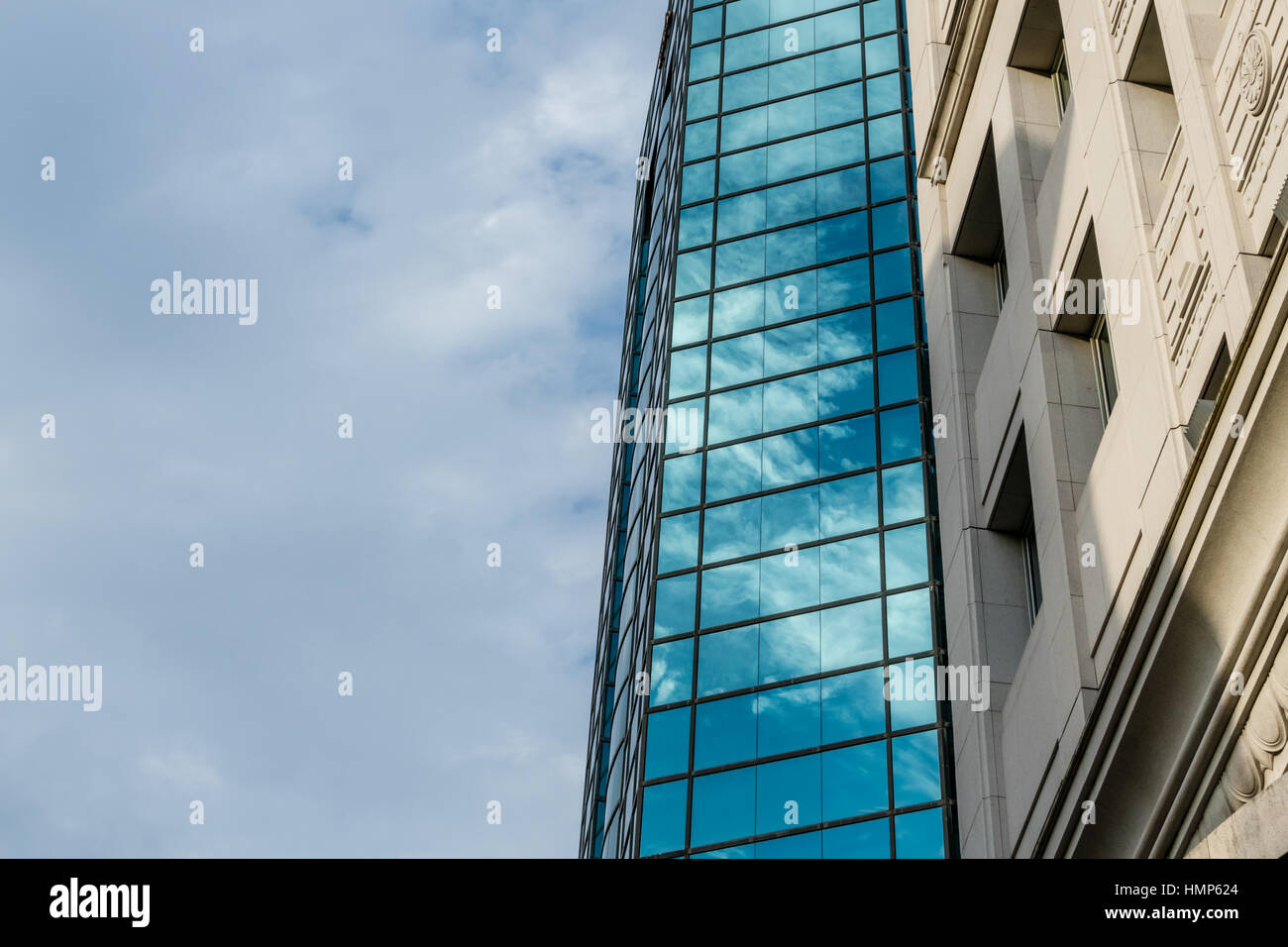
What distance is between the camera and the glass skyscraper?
37.0 m

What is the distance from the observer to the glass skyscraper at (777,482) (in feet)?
121

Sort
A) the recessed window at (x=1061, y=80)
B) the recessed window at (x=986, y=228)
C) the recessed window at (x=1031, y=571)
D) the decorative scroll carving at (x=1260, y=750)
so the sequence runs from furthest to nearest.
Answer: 1. the recessed window at (x=986, y=228)
2. the recessed window at (x=1061, y=80)
3. the recessed window at (x=1031, y=571)
4. the decorative scroll carving at (x=1260, y=750)

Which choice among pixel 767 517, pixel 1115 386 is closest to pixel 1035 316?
pixel 1115 386

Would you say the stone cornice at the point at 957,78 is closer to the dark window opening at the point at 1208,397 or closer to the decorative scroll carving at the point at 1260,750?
the dark window opening at the point at 1208,397

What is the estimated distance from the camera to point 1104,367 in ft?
58.3

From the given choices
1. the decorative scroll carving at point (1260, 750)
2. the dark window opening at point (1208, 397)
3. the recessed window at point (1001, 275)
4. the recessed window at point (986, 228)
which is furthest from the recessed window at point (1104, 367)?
the decorative scroll carving at point (1260, 750)

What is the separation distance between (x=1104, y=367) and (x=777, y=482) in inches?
981

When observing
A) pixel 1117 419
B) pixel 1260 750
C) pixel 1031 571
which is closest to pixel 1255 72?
pixel 1117 419

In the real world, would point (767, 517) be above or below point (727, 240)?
below

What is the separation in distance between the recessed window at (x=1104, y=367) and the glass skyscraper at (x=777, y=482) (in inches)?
738

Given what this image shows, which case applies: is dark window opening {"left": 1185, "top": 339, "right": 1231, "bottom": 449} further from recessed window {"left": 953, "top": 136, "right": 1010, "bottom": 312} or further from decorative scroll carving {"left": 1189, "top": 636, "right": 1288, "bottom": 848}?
recessed window {"left": 953, "top": 136, "right": 1010, "bottom": 312}
